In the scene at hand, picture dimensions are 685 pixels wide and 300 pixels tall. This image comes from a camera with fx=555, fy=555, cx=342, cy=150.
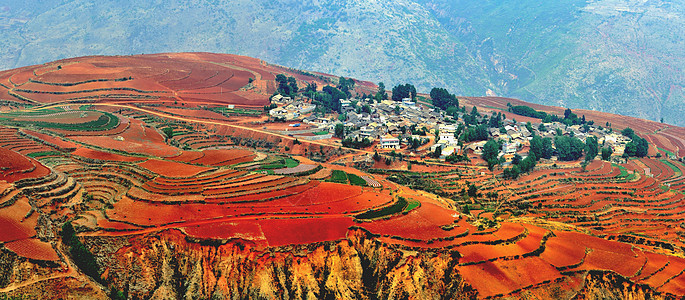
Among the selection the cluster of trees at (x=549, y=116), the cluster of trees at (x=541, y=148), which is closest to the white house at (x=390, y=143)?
the cluster of trees at (x=541, y=148)

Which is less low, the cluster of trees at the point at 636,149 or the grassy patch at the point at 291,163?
the cluster of trees at the point at 636,149

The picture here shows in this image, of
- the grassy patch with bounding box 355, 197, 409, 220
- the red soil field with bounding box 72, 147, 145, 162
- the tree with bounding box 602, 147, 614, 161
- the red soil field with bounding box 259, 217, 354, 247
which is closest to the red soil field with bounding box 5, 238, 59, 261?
the red soil field with bounding box 259, 217, 354, 247

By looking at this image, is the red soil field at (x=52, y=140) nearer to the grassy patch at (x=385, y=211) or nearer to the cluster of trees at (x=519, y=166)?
the grassy patch at (x=385, y=211)

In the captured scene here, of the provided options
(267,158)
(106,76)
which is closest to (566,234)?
(267,158)

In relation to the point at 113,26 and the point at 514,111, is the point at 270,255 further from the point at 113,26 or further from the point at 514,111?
the point at 113,26

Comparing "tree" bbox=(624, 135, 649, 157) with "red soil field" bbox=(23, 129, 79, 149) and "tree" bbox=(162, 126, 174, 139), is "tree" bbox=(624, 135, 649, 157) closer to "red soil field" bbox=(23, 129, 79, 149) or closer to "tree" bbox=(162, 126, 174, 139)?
"tree" bbox=(162, 126, 174, 139)

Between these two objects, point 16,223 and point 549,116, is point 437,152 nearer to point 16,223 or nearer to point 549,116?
point 549,116
